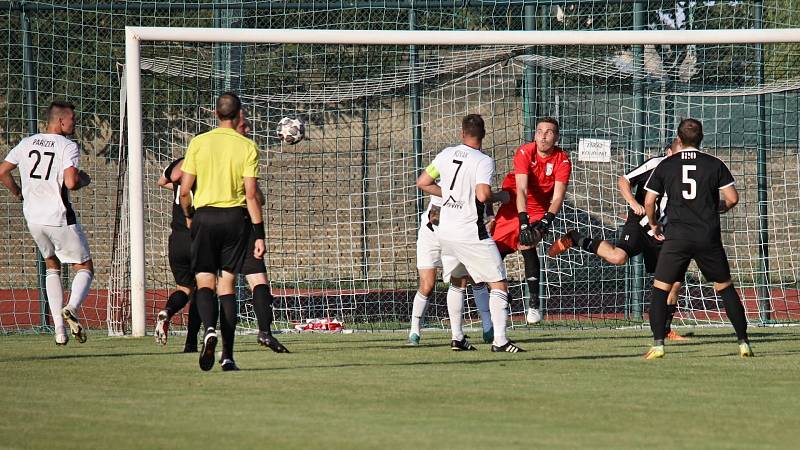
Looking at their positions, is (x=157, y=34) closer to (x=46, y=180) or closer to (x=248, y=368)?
(x=46, y=180)

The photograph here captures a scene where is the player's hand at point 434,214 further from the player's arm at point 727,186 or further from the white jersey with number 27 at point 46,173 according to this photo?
the white jersey with number 27 at point 46,173

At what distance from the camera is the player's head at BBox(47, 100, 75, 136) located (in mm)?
12180

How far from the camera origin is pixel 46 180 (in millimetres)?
12188

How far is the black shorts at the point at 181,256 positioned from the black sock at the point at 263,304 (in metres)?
1.06

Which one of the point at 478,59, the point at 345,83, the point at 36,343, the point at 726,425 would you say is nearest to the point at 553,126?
the point at 478,59

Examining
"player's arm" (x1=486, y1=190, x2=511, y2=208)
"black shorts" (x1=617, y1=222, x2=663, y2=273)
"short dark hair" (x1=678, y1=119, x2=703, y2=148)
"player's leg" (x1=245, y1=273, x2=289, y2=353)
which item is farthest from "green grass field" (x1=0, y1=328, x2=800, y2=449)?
"short dark hair" (x1=678, y1=119, x2=703, y2=148)

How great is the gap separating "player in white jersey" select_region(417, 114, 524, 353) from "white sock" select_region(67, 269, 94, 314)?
11.1 ft

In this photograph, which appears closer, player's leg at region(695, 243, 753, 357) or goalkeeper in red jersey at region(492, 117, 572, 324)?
player's leg at region(695, 243, 753, 357)

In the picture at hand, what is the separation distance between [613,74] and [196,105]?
5.28 m

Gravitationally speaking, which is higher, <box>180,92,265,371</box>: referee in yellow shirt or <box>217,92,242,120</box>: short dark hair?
<box>217,92,242,120</box>: short dark hair

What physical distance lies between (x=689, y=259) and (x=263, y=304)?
3720 millimetres

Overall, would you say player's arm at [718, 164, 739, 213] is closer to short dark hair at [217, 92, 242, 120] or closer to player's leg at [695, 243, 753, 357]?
player's leg at [695, 243, 753, 357]

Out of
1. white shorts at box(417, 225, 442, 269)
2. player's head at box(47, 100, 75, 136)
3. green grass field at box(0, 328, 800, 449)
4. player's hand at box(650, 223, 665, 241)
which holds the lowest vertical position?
green grass field at box(0, 328, 800, 449)

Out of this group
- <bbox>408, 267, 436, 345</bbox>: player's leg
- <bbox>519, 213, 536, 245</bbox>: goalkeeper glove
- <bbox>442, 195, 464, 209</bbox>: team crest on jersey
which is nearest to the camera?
<bbox>442, 195, 464, 209</bbox>: team crest on jersey
